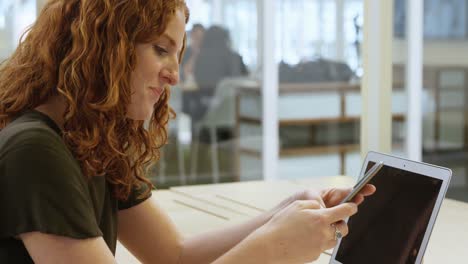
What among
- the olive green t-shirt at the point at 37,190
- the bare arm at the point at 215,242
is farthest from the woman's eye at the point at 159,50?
the bare arm at the point at 215,242

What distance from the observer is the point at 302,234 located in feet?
4.21

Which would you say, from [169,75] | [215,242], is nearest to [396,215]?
[215,242]

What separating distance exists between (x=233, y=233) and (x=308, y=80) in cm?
400

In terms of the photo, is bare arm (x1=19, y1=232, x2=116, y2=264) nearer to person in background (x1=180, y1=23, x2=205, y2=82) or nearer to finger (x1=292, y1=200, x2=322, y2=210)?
finger (x1=292, y1=200, x2=322, y2=210)

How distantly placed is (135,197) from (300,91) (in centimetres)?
405

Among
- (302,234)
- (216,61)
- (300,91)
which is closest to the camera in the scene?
(302,234)

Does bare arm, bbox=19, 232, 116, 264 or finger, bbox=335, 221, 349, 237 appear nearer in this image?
bare arm, bbox=19, 232, 116, 264

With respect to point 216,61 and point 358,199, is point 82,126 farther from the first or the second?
point 216,61

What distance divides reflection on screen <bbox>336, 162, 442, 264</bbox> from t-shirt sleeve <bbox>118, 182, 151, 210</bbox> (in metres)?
0.41

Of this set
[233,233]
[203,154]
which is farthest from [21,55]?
[203,154]

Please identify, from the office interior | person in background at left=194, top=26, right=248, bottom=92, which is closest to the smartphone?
the office interior

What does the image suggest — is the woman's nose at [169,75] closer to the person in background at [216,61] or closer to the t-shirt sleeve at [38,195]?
the t-shirt sleeve at [38,195]

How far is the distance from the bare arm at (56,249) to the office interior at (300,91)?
3911mm

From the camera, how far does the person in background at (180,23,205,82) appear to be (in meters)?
5.16
